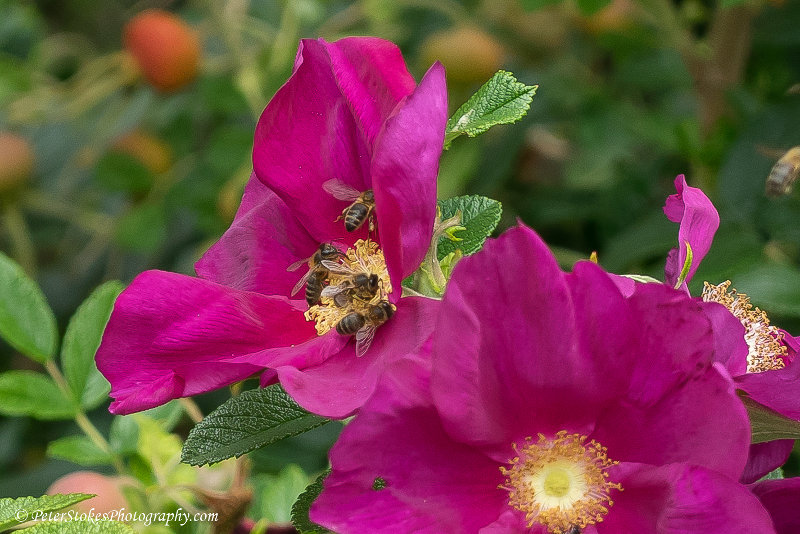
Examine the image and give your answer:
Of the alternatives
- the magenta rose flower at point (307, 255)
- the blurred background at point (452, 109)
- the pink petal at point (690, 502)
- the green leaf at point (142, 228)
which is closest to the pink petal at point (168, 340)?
the magenta rose flower at point (307, 255)

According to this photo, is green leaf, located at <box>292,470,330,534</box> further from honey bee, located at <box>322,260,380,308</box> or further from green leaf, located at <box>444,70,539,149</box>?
green leaf, located at <box>444,70,539,149</box>

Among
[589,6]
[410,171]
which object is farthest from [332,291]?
[589,6]

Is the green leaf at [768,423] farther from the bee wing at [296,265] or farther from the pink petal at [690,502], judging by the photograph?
the bee wing at [296,265]

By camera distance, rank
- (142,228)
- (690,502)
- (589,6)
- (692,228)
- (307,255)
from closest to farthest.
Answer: (690,502) → (692,228) → (307,255) → (589,6) → (142,228)

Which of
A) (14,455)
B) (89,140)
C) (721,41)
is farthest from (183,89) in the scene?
(721,41)

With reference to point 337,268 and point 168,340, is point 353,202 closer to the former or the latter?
point 337,268

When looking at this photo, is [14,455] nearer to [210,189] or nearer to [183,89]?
[210,189]
